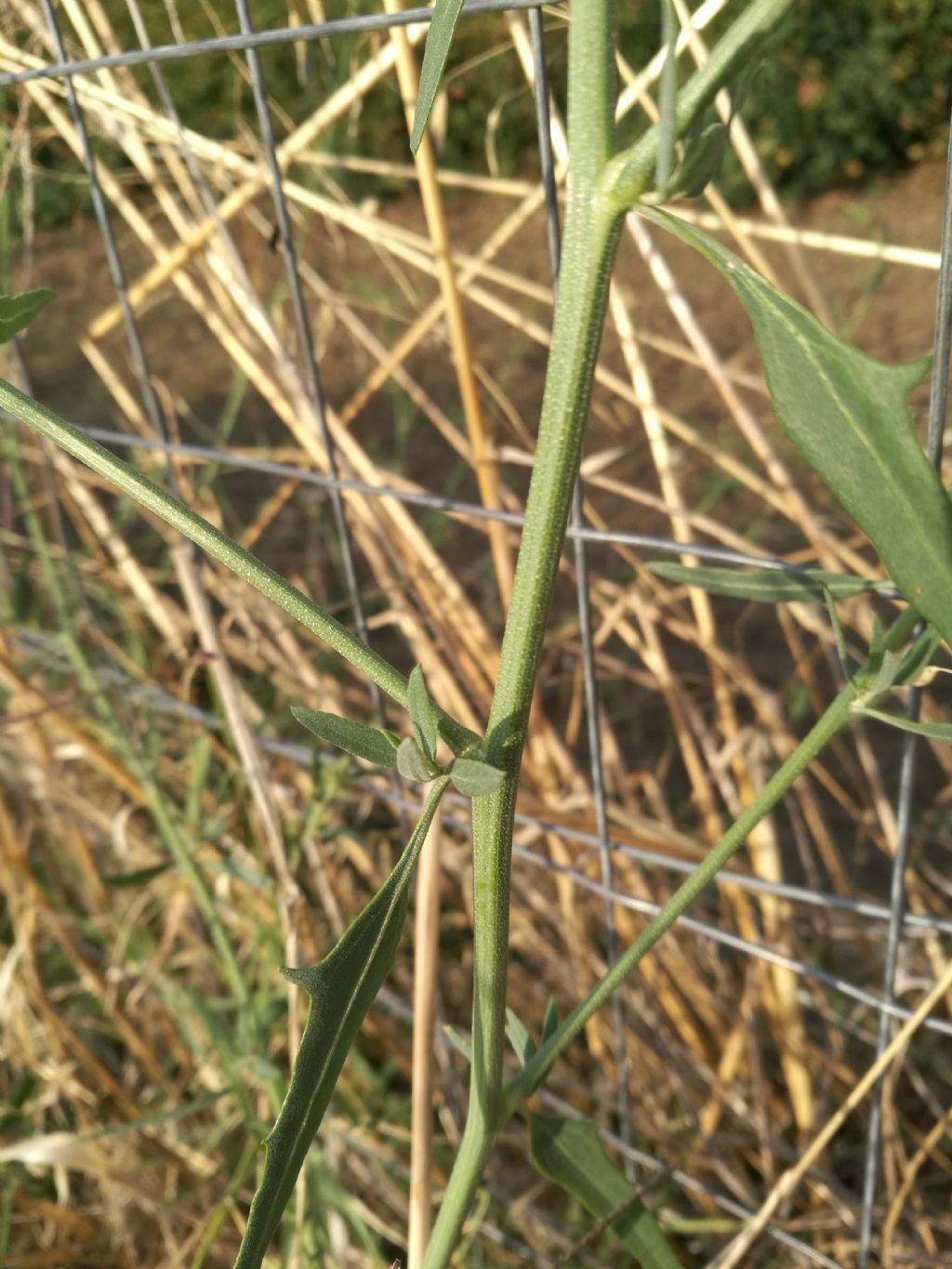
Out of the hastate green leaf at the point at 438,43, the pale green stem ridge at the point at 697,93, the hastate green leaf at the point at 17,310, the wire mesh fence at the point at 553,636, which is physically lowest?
the wire mesh fence at the point at 553,636

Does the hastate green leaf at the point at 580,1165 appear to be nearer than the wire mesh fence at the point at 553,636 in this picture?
Yes

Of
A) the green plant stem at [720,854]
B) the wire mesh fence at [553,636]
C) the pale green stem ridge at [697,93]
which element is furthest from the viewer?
the wire mesh fence at [553,636]

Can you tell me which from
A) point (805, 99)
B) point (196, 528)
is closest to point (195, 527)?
point (196, 528)

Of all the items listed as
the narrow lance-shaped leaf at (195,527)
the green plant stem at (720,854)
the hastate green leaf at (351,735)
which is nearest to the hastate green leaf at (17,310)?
the narrow lance-shaped leaf at (195,527)

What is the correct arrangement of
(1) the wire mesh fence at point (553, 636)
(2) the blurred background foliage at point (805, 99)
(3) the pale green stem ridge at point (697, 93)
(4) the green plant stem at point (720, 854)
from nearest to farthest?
(3) the pale green stem ridge at point (697, 93)
(4) the green plant stem at point (720, 854)
(1) the wire mesh fence at point (553, 636)
(2) the blurred background foliage at point (805, 99)

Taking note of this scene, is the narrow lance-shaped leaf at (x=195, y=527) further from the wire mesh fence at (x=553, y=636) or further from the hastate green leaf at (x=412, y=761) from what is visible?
the wire mesh fence at (x=553, y=636)

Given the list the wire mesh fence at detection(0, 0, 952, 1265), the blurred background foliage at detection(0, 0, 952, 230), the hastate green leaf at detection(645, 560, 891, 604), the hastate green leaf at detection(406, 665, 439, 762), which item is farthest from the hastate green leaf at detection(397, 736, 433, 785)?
the blurred background foliage at detection(0, 0, 952, 230)

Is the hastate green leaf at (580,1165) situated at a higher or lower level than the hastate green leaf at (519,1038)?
lower

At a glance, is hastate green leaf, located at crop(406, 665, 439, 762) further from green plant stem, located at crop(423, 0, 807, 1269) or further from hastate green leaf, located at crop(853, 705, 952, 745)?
hastate green leaf, located at crop(853, 705, 952, 745)
